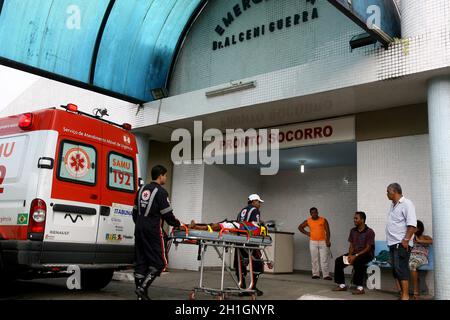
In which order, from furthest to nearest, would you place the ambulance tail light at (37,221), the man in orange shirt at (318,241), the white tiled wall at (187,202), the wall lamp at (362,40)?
1. the white tiled wall at (187,202)
2. the man in orange shirt at (318,241)
3. the wall lamp at (362,40)
4. the ambulance tail light at (37,221)

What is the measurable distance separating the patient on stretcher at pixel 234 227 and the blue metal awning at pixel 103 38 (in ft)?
11.1

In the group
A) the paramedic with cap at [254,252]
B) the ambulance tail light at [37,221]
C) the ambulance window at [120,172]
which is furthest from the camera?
the paramedic with cap at [254,252]

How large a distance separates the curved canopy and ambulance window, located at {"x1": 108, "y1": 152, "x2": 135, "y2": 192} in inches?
140

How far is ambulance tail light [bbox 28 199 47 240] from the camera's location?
5398mm

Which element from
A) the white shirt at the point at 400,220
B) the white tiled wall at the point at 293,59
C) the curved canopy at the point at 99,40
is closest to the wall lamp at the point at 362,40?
the white tiled wall at the point at 293,59

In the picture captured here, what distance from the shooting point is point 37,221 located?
5430mm

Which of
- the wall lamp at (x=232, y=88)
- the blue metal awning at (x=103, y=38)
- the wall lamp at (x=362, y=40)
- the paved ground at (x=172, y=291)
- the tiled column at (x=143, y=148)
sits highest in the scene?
the blue metal awning at (x=103, y=38)

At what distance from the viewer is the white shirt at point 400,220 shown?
613 centimetres

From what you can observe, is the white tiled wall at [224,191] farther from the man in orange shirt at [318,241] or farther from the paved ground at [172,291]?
the man in orange shirt at [318,241]

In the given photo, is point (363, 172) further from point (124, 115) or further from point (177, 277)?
point (124, 115)

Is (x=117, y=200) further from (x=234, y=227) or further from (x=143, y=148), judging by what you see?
(x=143, y=148)

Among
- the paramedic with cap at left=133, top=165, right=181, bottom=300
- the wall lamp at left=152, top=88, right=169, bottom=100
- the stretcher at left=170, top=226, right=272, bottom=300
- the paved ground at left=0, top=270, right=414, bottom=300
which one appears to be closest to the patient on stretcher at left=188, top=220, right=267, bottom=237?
A: the stretcher at left=170, top=226, right=272, bottom=300

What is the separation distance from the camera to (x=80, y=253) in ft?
19.0
